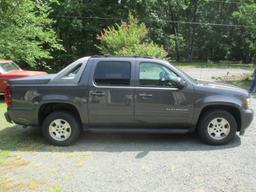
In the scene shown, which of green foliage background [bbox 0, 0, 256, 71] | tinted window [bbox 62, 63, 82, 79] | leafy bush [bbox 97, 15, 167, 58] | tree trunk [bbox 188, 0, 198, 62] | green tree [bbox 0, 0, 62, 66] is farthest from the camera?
tree trunk [bbox 188, 0, 198, 62]

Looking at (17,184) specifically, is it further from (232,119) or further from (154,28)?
(154,28)

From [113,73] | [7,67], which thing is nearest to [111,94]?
[113,73]

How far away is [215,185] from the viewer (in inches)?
178

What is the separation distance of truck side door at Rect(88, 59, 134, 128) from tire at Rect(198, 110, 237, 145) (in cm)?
148

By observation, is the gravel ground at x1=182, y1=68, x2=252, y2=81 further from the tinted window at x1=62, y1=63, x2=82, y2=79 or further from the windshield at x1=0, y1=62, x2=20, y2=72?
the tinted window at x1=62, y1=63, x2=82, y2=79

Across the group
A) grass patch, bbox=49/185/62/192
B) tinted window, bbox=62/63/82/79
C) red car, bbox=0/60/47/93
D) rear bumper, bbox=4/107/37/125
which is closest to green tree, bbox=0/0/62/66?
red car, bbox=0/60/47/93

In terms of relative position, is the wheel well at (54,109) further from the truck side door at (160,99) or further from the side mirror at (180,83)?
the side mirror at (180,83)

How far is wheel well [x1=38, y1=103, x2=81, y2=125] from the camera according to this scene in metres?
6.50

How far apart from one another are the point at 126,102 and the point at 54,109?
5.02 ft

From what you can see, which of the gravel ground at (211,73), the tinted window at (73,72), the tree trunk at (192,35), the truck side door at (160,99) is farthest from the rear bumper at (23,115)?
the tree trunk at (192,35)

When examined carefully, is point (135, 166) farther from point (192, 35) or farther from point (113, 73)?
point (192, 35)

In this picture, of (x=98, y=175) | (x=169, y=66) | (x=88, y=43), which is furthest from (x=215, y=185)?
(x=88, y=43)

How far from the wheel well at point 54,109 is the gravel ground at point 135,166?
22.4 inches

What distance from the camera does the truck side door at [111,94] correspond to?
6.32m
